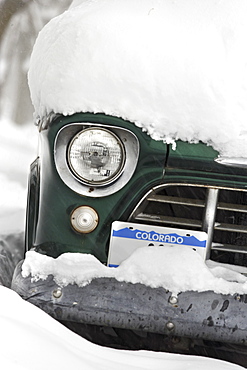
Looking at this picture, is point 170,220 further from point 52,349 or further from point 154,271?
point 52,349

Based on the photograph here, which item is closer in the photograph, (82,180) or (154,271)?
(154,271)

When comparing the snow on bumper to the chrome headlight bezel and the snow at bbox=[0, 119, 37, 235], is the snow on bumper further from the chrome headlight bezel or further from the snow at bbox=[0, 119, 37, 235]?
the snow at bbox=[0, 119, 37, 235]

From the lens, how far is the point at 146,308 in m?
2.09

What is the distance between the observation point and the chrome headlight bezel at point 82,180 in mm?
2258

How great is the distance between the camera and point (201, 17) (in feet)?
8.00

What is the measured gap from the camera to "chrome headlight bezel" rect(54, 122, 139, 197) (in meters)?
2.26

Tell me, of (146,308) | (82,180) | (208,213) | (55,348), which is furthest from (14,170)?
(55,348)

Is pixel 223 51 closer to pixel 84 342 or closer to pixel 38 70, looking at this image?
pixel 38 70

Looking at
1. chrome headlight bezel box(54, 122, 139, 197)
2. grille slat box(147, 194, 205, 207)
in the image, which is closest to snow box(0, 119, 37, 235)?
chrome headlight bezel box(54, 122, 139, 197)

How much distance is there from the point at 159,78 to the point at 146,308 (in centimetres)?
85

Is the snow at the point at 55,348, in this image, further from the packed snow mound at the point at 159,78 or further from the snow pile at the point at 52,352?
the packed snow mound at the point at 159,78

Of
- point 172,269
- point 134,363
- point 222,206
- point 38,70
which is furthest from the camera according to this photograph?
point 38,70

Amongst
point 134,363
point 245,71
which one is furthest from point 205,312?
point 245,71

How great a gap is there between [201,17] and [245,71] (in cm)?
34
